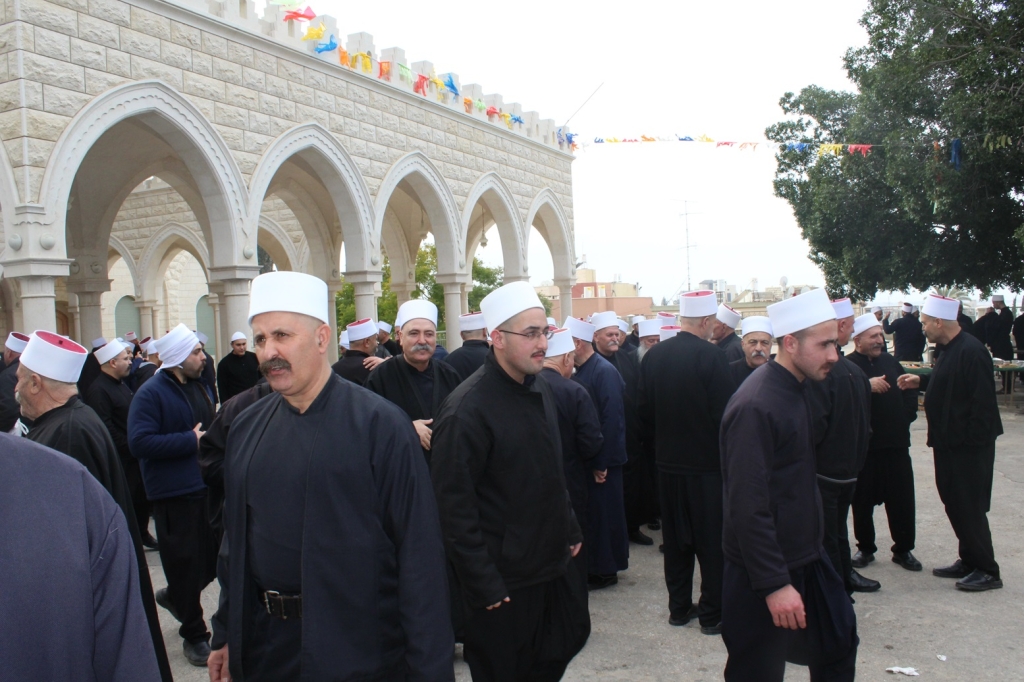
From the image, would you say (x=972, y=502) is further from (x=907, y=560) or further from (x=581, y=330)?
(x=581, y=330)

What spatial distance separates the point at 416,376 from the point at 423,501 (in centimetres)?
259

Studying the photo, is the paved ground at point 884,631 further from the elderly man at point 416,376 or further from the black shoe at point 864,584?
the elderly man at point 416,376

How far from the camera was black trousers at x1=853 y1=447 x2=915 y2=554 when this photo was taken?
219 inches

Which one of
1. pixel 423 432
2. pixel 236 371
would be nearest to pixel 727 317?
pixel 423 432

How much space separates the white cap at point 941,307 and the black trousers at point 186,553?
4.74 metres

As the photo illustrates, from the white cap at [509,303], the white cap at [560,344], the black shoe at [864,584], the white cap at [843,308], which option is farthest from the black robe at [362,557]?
the white cap at [843,308]

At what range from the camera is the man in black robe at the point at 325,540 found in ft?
7.14

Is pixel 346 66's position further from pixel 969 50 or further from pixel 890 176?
pixel 890 176

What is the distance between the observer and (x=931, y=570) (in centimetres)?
550

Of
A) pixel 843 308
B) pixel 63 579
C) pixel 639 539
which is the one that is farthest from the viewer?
pixel 639 539

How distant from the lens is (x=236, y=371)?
9258 mm

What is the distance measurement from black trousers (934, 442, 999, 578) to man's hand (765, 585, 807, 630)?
9.49 ft

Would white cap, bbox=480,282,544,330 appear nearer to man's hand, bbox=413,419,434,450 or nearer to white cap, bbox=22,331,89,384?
man's hand, bbox=413,419,434,450

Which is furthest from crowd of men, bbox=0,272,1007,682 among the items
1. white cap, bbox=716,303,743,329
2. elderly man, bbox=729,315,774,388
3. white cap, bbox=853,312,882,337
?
white cap, bbox=716,303,743,329
